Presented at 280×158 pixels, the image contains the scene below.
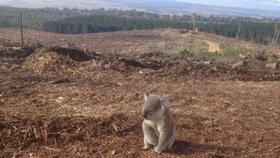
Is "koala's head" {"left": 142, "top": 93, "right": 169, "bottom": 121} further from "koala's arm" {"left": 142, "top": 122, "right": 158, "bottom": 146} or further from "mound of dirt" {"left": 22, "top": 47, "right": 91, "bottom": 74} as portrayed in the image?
"mound of dirt" {"left": 22, "top": 47, "right": 91, "bottom": 74}

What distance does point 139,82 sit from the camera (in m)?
14.9

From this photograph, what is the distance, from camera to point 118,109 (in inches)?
413

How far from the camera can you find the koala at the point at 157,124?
7.46 metres

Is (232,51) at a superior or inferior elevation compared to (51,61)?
inferior

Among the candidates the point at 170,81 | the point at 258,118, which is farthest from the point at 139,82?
the point at 258,118

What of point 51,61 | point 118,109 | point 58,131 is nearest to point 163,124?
point 58,131

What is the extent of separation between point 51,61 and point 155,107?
9.66m

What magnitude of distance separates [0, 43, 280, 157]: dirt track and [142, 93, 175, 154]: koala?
163 millimetres

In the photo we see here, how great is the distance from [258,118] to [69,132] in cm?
407

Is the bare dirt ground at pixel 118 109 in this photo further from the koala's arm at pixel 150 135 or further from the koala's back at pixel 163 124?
the koala's back at pixel 163 124

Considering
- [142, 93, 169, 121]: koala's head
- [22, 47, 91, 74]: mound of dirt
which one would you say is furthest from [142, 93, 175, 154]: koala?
[22, 47, 91, 74]: mound of dirt

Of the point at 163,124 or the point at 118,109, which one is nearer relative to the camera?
the point at 163,124

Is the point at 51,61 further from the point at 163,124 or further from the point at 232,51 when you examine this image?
the point at 232,51

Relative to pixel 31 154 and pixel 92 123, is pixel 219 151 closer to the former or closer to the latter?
pixel 92 123
